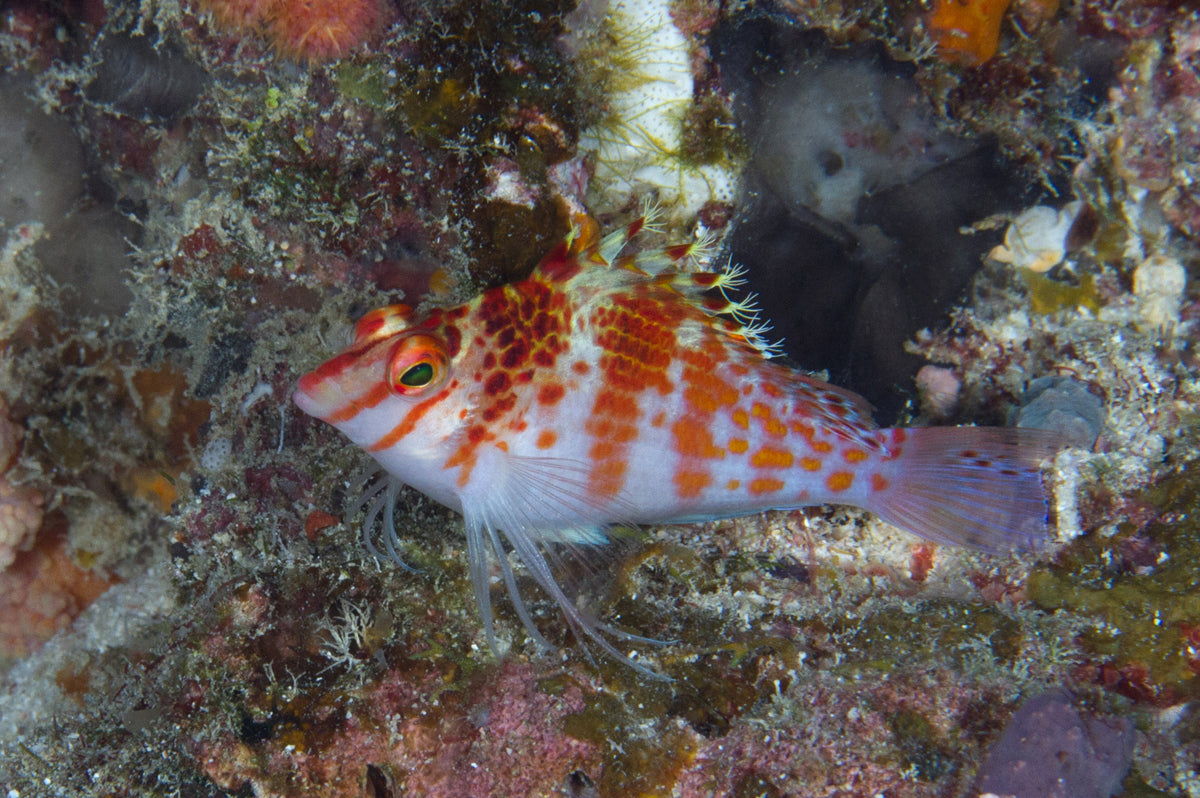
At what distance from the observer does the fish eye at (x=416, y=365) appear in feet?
8.75

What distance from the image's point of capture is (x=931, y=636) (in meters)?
2.80

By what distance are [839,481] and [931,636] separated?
2.60 ft

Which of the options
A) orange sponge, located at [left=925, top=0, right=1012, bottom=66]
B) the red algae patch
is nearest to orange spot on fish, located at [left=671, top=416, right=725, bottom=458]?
orange sponge, located at [left=925, top=0, right=1012, bottom=66]

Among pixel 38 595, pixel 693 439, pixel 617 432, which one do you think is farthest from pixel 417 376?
pixel 38 595

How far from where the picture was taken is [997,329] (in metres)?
4.12

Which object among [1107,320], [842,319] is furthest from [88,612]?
[1107,320]

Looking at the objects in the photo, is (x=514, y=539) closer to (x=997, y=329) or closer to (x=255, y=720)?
(x=255, y=720)

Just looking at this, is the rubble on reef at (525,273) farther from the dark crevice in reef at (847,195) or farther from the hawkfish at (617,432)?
the hawkfish at (617,432)

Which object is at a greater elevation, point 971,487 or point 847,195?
point 847,195

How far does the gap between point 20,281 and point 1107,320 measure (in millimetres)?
7265

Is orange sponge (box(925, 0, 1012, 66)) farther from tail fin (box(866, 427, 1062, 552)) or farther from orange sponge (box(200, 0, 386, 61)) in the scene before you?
orange sponge (box(200, 0, 386, 61))

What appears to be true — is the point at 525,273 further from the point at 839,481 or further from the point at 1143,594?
the point at 1143,594

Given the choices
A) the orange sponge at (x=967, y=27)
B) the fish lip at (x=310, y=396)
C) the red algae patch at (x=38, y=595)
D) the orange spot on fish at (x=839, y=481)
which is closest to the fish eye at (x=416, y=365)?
the fish lip at (x=310, y=396)

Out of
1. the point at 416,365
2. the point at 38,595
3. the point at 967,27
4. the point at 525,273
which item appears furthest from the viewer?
the point at 38,595
